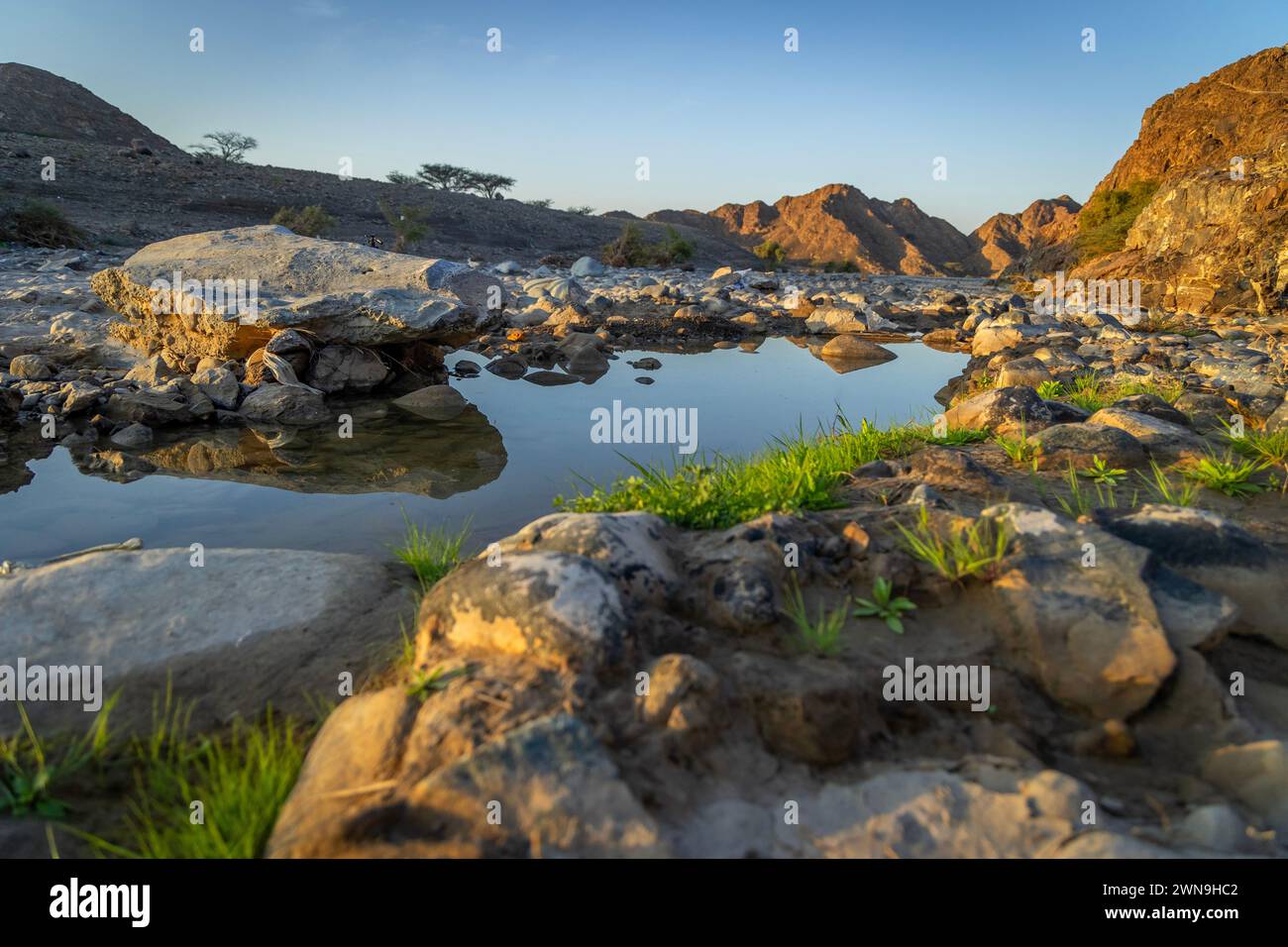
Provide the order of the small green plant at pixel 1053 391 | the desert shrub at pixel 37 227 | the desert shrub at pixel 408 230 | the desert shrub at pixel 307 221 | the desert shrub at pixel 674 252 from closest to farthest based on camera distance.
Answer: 1. the small green plant at pixel 1053 391
2. the desert shrub at pixel 37 227
3. the desert shrub at pixel 307 221
4. the desert shrub at pixel 408 230
5. the desert shrub at pixel 674 252


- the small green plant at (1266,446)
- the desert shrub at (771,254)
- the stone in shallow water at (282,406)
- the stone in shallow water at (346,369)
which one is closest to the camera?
the small green plant at (1266,446)

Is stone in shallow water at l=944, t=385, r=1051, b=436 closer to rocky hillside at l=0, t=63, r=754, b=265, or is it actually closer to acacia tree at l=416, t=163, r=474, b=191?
rocky hillside at l=0, t=63, r=754, b=265

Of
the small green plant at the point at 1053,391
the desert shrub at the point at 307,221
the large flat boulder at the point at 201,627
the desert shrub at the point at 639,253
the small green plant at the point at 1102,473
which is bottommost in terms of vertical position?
the large flat boulder at the point at 201,627

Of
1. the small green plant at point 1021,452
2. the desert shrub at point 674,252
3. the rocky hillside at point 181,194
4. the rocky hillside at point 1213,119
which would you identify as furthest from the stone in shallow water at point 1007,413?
the desert shrub at point 674,252

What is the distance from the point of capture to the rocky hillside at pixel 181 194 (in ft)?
80.6

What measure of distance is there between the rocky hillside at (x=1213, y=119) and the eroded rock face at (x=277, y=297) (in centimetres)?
2615

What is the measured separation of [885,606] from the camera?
275 cm

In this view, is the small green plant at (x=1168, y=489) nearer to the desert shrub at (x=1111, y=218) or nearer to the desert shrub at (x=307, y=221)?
the desert shrub at (x=1111, y=218)

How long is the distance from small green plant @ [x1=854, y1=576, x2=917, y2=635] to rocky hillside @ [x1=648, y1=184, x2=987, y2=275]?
79.7 metres

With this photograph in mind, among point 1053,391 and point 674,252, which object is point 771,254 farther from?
point 1053,391

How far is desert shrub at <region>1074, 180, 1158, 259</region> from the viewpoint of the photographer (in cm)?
2492

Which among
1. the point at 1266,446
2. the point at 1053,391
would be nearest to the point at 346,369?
the point at 1053,391

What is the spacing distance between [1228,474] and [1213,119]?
33.2 metres
